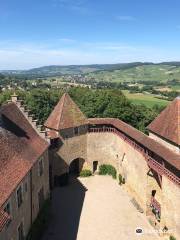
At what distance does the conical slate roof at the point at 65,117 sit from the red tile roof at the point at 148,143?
2446 millimetres

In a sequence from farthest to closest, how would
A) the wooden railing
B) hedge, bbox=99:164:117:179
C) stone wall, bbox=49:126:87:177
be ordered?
1. hedge, bbox=99:164:117:179
2. stone wall, bbox=49:126:87:177
3. the wooden railing

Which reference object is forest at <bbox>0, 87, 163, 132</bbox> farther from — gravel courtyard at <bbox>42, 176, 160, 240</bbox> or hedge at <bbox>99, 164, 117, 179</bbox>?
gravel courtyard at <bbox>42, 176, 160, 240</bbox>

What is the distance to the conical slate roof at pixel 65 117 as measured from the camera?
1709 inches

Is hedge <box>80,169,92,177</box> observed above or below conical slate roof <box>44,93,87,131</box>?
below

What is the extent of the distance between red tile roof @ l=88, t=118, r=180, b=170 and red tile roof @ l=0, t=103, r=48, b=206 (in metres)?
10.9

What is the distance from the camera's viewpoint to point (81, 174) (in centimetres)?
4769

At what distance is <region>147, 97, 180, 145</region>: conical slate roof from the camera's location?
3472 cm

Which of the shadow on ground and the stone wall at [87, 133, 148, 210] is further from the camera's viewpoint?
the stone wall at [87, 133, 148, 210]

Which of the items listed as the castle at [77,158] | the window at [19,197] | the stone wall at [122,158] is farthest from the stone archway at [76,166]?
the window at [19,197]

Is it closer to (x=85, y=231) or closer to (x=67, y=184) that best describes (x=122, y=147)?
(x=67, y=184)

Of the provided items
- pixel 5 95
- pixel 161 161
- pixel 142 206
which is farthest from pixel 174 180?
pixel 5 95

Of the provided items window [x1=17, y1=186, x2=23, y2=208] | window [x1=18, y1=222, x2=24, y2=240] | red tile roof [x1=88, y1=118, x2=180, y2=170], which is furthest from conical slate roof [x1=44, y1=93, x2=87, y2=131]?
window [x1=18, y1=222, x2=24, y2=240]

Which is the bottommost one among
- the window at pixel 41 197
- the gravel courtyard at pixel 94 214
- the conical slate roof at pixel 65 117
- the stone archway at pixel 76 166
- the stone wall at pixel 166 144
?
the gravel courtyard at pixel 94 214

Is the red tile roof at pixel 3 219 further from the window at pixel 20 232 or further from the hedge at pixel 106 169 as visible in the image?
the hedge at pixel 106 169
